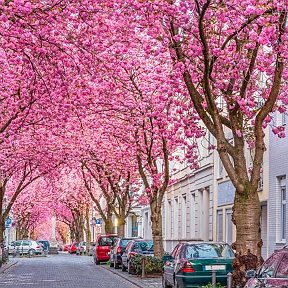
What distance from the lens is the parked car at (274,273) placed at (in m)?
10.5

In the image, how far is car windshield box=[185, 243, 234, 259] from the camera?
1900 centimetres

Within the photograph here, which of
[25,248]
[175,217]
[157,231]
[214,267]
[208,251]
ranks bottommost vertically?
[25,248]

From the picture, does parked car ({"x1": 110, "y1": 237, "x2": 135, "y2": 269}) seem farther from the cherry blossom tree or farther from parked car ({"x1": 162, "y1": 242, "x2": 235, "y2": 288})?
the cherry blossom tree

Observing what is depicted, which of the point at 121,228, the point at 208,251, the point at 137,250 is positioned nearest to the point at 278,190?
the point at 208,251

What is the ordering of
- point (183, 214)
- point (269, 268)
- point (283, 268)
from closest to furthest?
point (283, 268) < point (269, 268) < point (183, 214)

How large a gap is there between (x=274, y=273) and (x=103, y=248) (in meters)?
36.5

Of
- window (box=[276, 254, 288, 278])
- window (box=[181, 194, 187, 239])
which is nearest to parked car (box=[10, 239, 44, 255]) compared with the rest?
window (box=[181, 194, 187, 239])

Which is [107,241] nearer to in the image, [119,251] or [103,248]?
[103,248]

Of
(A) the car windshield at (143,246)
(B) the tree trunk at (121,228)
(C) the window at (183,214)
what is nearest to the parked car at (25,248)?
(B) the tree trunk at (121,228)

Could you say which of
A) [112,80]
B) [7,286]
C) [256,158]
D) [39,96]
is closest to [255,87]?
[256,158]

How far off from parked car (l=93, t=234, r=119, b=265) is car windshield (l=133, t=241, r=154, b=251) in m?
11.9

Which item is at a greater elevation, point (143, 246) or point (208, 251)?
point (208, 251)

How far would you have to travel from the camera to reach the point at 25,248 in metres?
68.3

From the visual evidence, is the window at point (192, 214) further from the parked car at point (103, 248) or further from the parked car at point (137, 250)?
the parked car at point (137, 250)
